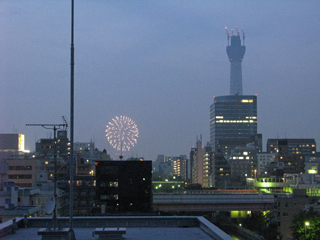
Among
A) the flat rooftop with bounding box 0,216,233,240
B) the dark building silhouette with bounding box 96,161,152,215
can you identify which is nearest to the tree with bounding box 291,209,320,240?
the dark building silhouette with bounding box 96,161,152,215

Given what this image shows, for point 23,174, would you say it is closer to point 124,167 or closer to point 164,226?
point 124,167

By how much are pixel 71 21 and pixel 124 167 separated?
164 ft

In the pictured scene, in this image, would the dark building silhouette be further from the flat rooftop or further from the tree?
the flat rooftop

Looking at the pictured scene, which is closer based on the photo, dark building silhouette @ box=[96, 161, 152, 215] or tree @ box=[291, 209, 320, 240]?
tree @ box=[291, 209, 320, 240]

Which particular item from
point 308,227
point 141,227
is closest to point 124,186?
point 308,227

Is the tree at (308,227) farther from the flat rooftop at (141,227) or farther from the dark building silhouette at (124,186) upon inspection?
the flat rooftop at (141,227)

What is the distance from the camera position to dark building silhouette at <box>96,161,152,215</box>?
63.4 meters

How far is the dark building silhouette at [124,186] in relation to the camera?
208 ft

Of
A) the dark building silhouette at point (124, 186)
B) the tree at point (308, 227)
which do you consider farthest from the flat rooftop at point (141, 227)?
the dark building silhouette at point (124, 186)

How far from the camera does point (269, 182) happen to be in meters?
120

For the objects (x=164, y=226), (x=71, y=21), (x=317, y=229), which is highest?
(x=71, y=21)

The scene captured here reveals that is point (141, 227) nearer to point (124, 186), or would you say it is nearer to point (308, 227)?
point (308, 227)

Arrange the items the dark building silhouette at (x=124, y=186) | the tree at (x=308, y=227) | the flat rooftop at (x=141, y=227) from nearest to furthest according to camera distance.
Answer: the flat rooftop at (x=141, y=227) → the tree at (x=308, y=227) → the dark building silhouette at (x=124, y=186)

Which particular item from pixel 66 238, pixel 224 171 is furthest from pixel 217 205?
pixel 224 171
